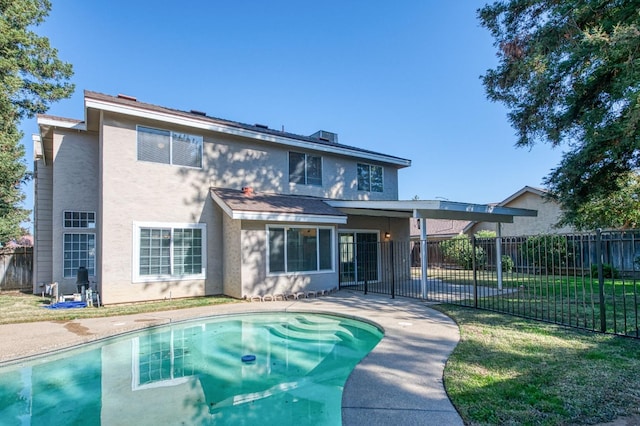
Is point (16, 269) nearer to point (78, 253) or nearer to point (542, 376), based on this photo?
point (78, 253)

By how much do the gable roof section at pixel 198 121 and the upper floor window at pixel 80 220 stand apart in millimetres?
4190

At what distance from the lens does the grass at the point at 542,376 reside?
366 cm

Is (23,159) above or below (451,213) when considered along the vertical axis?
above

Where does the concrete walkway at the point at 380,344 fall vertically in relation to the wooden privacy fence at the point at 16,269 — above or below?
below

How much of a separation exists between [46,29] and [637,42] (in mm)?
22893

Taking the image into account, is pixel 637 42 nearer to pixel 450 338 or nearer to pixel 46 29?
pixel 450 338

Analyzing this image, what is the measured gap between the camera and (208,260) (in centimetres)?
1251

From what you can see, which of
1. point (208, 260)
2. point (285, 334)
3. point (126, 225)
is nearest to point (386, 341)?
point (285, 334)

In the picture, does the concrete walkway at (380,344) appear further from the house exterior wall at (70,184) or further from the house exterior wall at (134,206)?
the house exterior wall at (70,184)

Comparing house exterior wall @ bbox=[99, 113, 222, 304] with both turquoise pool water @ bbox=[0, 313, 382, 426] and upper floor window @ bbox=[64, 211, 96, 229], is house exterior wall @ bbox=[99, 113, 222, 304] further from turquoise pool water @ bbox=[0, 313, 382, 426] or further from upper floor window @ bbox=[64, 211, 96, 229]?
upper floor window @ bbox=[64, 211, 96, 229]

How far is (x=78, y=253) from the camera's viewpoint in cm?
1352

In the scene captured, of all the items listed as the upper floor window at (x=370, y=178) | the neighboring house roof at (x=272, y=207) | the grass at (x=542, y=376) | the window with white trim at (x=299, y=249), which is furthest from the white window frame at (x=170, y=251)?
the grass at (x=542, y=376)

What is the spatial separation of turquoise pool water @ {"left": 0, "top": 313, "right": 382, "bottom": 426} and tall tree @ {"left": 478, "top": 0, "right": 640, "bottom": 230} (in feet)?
27.9

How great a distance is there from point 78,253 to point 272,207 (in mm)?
7968
